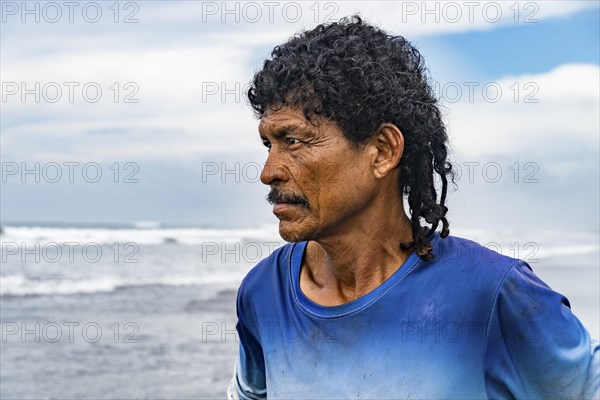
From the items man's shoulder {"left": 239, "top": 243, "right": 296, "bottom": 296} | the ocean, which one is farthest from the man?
the ocean

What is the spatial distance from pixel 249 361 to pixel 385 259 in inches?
21.9

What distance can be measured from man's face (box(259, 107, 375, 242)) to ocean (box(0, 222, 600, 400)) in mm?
5042

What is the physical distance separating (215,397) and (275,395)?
473 cm

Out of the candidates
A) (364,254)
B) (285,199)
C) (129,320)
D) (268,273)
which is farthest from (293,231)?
(129,320)

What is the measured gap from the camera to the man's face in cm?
224

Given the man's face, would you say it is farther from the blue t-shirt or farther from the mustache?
the blue t-shirt

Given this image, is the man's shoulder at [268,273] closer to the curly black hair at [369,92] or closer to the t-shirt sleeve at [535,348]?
the curly black hair at [369,92]

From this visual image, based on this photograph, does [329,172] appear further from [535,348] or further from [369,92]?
[535,348]

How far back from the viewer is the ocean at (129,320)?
758 centimetres

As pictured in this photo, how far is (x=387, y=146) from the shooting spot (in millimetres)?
2281

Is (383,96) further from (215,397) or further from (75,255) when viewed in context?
(75,255)

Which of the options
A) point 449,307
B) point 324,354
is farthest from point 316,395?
point 449,307

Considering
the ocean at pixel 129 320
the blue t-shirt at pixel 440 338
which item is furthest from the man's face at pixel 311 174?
the ocean at pixel 129 320

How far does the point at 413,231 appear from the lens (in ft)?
7.71
